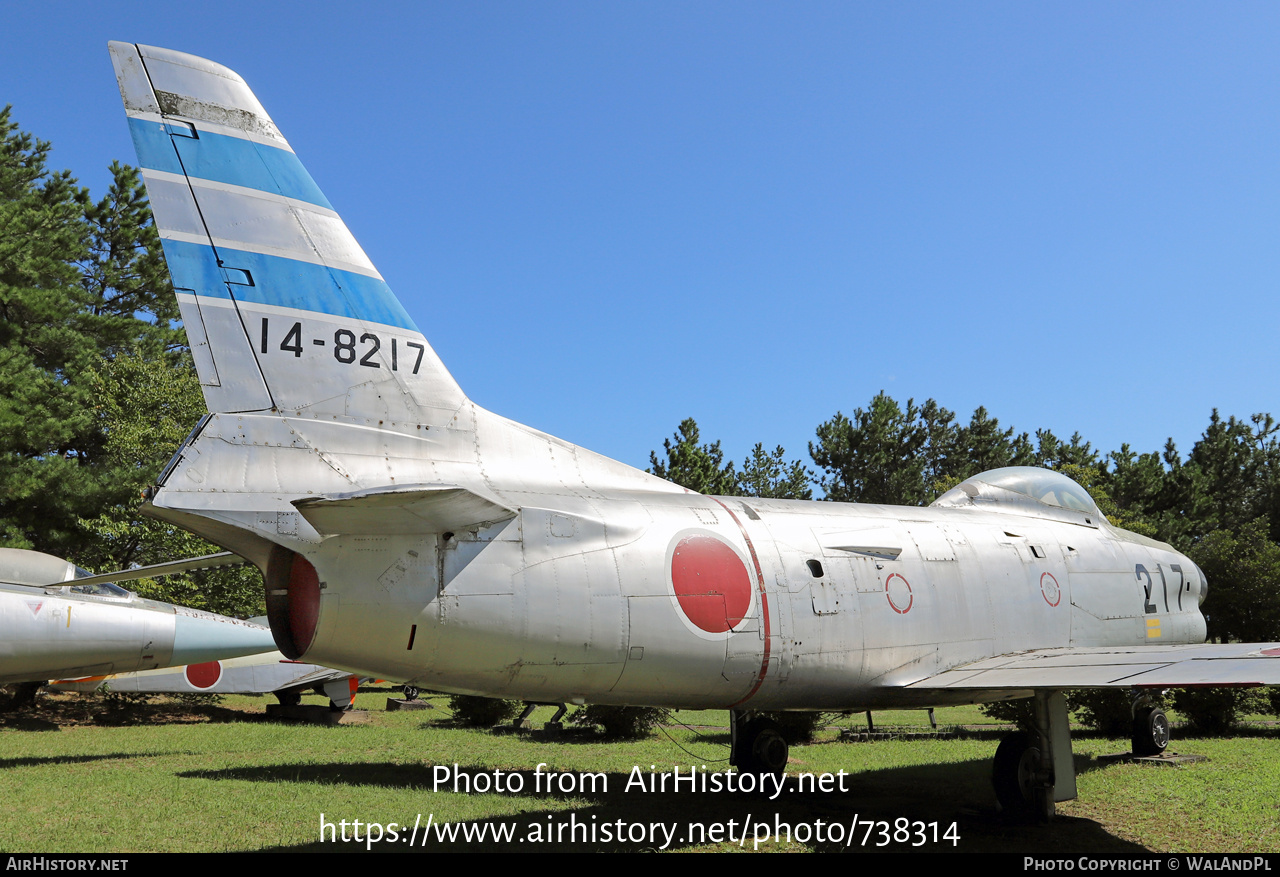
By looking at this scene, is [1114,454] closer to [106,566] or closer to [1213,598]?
[1213,598]

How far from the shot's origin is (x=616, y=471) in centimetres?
772

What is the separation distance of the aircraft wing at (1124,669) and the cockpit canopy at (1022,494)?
97.4 inches

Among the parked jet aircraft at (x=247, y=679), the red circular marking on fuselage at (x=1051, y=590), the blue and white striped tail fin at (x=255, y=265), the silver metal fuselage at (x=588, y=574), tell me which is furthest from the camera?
the parked jet aircraft at (x=247, y=679)

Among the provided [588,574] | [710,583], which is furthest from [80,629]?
[710,583]

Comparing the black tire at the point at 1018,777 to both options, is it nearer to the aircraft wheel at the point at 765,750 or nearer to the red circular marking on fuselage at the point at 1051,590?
the red circular marking on fuselage at the point at 1051,590

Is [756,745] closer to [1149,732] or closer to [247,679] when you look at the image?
[1149,732]

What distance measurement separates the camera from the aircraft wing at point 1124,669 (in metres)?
6.40

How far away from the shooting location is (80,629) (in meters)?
12.8

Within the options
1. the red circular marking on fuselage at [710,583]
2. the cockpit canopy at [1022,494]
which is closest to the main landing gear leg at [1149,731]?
the cockpit canopy at [1022,494]

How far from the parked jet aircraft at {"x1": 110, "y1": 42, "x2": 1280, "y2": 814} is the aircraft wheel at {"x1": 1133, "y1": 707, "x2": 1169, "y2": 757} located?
4835 millimetres

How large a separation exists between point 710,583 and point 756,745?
4.36m

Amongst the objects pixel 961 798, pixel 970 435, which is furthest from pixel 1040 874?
pixel 970 435

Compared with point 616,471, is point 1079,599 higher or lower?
lower

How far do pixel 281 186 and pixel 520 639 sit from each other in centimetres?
405
